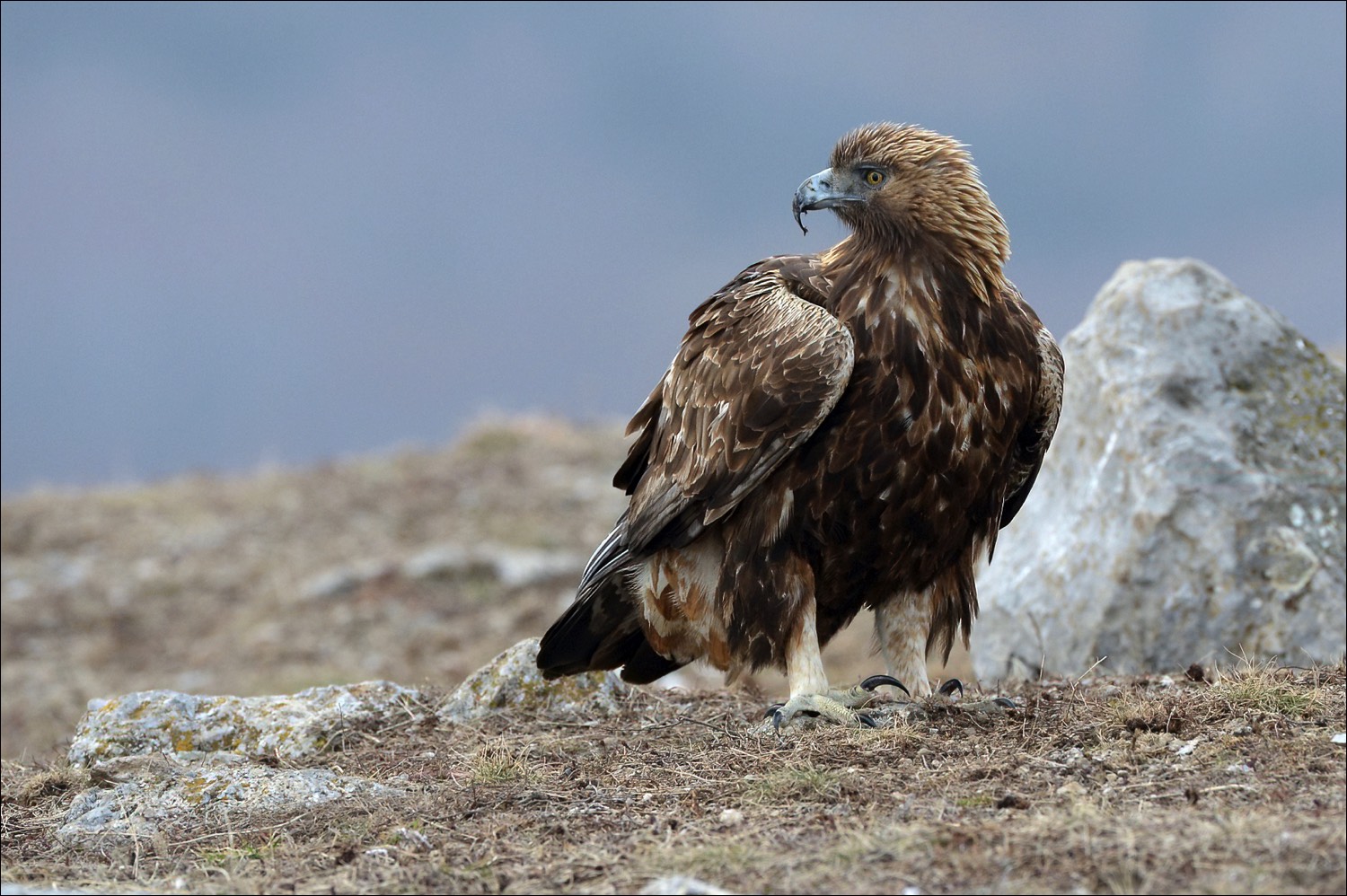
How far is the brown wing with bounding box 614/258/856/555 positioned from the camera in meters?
6.00

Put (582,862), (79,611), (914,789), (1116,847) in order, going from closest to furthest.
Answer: (1116,847), (582,862), (914,789), (79,611)

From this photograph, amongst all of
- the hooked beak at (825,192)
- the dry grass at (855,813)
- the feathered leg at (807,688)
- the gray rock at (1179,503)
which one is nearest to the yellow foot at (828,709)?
the feathered leg at (807,688)

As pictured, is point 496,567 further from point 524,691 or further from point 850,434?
point 850,434

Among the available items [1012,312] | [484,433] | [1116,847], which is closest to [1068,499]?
[1012,312]

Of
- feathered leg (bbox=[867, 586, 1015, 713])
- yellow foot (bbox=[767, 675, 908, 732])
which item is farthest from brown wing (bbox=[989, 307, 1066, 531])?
yellow foot (bbox=[767, 675, 908, 732])

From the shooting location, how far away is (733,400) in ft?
20.6

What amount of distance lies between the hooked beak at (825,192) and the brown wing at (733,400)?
0.30 metres

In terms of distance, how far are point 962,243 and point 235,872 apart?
Answer: 3817mm

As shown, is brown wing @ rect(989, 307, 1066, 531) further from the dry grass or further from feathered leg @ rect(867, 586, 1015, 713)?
the dry grass

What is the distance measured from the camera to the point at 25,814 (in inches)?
237

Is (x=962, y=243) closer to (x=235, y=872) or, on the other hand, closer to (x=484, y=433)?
(x=235, y=872)

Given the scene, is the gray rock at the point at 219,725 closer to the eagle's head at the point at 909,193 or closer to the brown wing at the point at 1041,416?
the brown wing at the point at 1041,416

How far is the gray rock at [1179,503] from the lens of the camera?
834cm

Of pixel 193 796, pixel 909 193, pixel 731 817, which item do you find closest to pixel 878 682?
pixel 731 817
